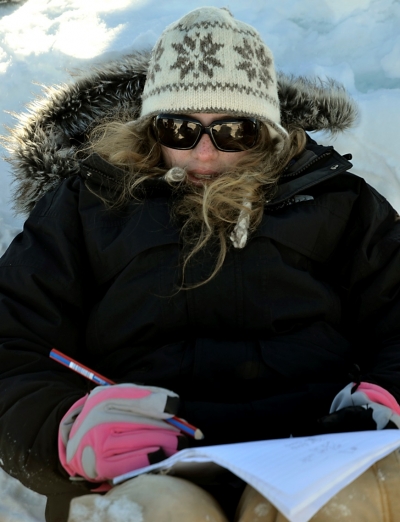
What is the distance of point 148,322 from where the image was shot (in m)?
1.61

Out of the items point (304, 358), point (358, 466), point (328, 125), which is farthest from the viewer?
point (328, 125)

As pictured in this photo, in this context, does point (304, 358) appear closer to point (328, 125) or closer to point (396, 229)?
point (396, 229)

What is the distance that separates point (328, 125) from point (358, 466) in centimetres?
149

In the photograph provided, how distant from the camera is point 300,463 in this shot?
1.00 meters

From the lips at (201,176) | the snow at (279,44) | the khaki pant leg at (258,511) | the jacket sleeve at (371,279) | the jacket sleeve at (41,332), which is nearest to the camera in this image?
the khaki pant leg at (258,511)

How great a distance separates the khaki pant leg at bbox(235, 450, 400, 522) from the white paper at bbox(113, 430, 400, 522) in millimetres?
51

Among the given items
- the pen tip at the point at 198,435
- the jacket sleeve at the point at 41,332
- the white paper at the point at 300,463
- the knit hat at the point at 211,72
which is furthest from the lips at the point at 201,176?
the white paper at the point at 300,463

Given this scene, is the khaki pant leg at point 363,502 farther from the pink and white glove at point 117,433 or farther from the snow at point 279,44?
the snow at point 279,44

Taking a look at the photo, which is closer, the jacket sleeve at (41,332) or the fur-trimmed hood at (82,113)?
the jacket sleeve at (41,332)

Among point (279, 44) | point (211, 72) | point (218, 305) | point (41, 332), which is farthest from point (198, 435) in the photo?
point (279, 44)

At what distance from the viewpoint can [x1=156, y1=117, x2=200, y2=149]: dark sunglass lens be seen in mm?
1732

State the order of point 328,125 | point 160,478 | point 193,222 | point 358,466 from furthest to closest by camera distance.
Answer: point 328,125 → point 193,222 → point 160,478 → point 358,466

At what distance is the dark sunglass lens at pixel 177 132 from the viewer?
173 cm

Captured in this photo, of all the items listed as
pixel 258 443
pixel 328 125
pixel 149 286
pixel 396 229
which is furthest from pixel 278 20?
pixel 258 443
